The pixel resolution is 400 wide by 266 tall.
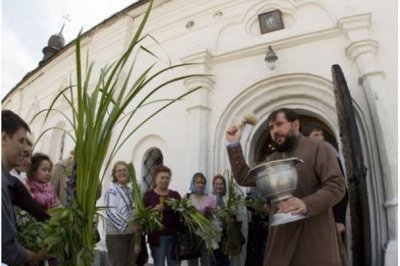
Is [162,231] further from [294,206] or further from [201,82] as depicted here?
[201,82]

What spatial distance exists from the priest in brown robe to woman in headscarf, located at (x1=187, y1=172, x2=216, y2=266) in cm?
237

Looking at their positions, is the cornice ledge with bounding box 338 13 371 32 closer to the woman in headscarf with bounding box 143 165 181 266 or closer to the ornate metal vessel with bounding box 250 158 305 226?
the woman in headscarf with bounding box 143 165 181 266

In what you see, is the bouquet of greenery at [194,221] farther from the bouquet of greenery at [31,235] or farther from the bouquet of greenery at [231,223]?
the bouquet of greenery at [31,235]

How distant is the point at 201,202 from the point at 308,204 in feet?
9.66

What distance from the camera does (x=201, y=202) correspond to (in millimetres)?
4867

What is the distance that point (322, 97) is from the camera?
591 cm

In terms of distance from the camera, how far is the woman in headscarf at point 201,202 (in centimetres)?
464

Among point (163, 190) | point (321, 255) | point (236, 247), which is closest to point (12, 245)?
point (321, 255)

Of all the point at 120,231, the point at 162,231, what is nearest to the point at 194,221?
the point at 162,231

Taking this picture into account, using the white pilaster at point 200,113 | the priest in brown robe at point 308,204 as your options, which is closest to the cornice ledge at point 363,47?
the white pilaster at point 200,113

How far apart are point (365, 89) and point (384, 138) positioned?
33.7 inches

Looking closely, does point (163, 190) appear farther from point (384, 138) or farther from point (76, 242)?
point (384, 138)

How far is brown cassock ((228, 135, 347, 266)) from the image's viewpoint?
2.12 m

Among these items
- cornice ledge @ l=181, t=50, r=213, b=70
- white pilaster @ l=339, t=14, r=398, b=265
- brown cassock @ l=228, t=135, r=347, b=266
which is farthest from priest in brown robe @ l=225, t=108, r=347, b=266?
cornice ledge @ l=181, t=50, r=213, b=70
